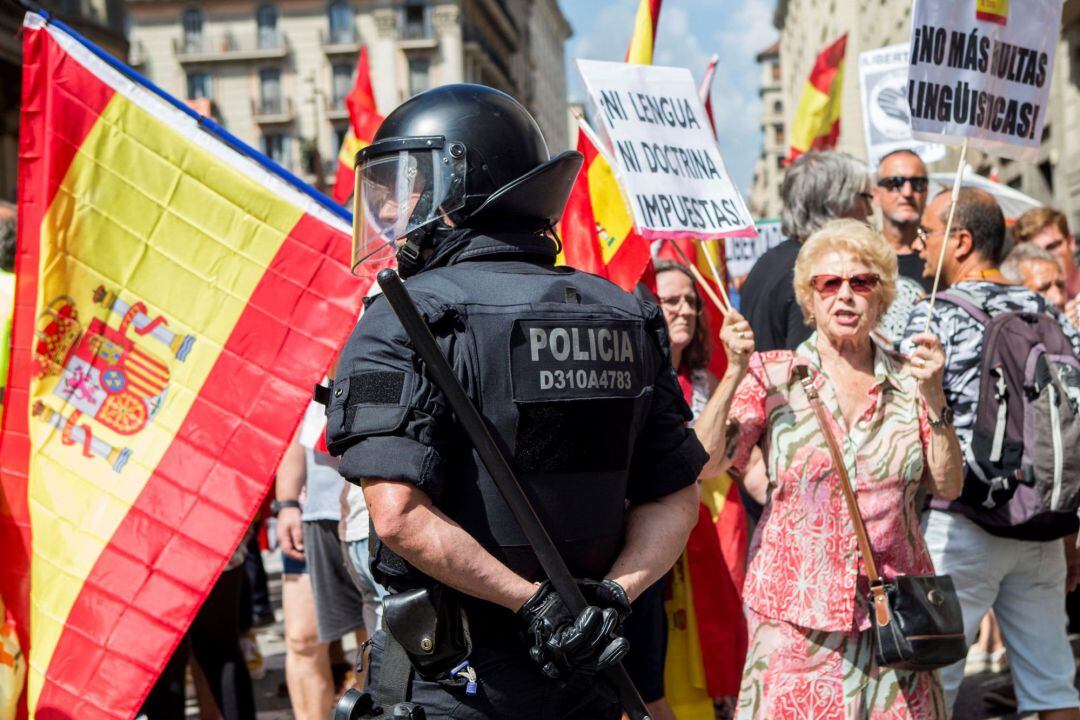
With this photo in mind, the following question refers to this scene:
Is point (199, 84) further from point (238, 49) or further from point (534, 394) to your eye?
point (534, 394)

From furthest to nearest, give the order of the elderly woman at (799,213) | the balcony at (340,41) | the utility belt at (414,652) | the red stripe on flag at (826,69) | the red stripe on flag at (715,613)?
the balcony at (340,41) → the red stripe on flag at (826,69) → the elderly woman at (799,213) → the red stripe on flag at (715,613) → the utility belt at (414,652)

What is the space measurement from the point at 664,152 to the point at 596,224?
0.77 m

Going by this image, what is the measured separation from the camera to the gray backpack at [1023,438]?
155 inches

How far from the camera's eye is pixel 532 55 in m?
88.8

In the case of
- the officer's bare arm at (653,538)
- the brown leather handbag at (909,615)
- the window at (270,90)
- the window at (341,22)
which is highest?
the window at (341,22)

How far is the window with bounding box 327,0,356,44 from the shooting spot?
57344 millimetres

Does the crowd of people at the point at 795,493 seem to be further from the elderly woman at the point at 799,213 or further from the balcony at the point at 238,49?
the balcony at the point at 238,49

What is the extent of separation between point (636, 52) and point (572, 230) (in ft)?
2.40

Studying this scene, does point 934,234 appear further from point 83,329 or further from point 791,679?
point 83,329

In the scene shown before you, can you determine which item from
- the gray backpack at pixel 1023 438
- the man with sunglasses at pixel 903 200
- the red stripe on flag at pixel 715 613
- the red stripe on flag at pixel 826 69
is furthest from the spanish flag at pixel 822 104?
the red stripe on flag at pixel 715 613

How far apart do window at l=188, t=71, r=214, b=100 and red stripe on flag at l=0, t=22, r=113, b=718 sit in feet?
188

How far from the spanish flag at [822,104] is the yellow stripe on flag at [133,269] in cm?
491

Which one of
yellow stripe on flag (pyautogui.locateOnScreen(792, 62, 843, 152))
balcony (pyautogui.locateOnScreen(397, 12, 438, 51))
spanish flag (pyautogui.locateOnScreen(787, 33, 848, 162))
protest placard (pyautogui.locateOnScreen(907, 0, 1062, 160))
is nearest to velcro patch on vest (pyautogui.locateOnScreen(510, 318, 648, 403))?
protest placard (pyautogui.locateOnScreen(907, 0, 1062, 160))

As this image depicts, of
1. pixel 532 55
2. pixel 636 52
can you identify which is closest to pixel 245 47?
pixel 532 55
